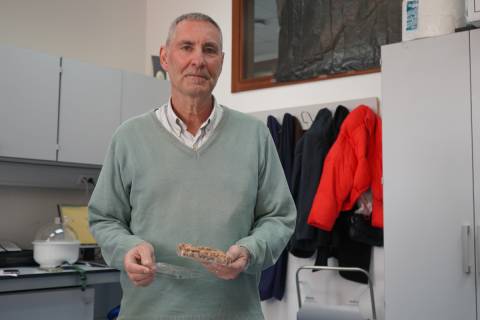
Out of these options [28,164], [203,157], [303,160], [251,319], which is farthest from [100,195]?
[28,164]

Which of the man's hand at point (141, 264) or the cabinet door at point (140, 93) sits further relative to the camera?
the cabinet door at point (140, 93)

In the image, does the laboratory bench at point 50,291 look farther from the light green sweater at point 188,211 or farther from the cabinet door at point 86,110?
the light green sweater at point 188,211

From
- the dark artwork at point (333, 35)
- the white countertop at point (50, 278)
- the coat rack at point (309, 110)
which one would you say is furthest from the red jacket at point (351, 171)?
the white countertop at point (50, 278)

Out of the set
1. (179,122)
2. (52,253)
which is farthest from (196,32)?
(52,253)

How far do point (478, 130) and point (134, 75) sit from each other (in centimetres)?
227

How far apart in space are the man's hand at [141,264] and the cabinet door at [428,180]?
1700 mm

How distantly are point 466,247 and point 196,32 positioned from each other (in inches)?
64.5

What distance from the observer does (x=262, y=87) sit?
379cm

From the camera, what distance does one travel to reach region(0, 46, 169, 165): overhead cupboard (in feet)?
10.5

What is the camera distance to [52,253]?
123 inches

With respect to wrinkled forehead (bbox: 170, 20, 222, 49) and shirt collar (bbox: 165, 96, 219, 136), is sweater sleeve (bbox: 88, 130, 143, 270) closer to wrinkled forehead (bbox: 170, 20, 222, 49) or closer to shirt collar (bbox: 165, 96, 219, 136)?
shirt collar (bbox: 165, 96, 219, 136)

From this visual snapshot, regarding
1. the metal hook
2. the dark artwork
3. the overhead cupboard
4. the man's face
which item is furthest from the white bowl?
the man's face

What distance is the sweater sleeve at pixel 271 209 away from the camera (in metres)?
1.28

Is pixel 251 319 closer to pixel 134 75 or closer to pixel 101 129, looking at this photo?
pixel 101 129
